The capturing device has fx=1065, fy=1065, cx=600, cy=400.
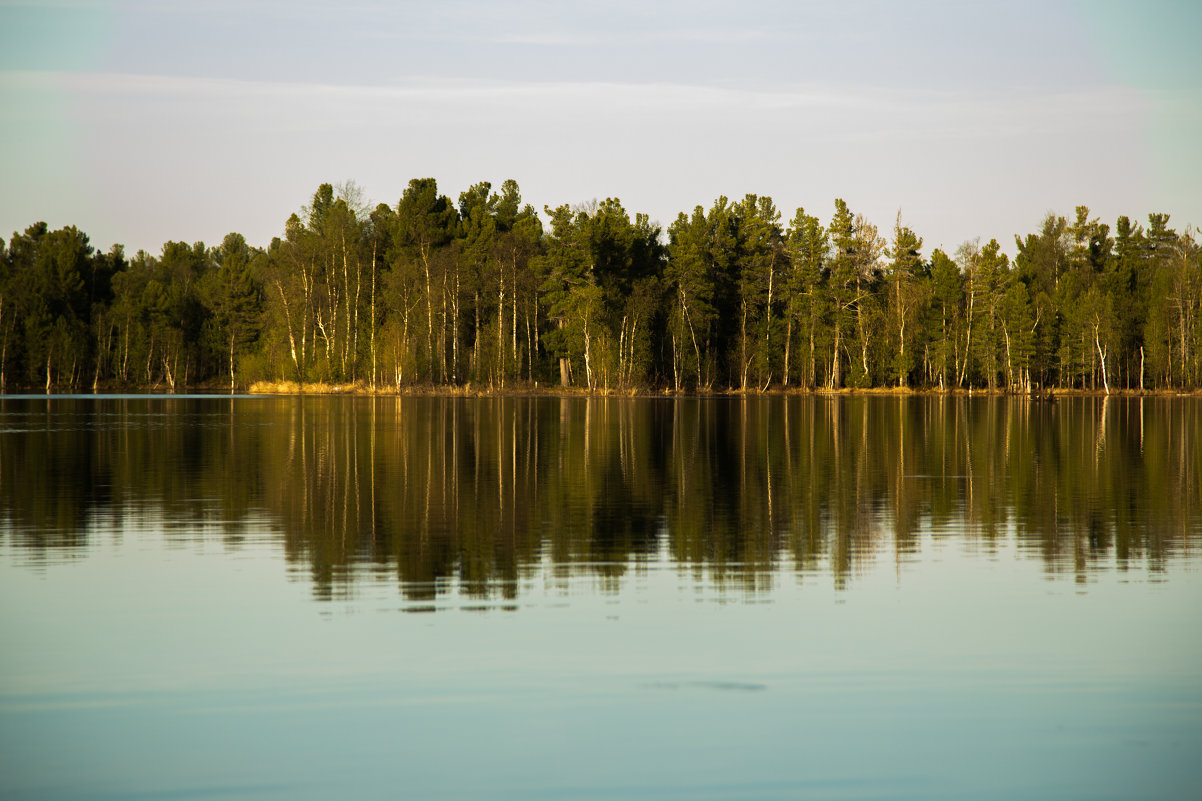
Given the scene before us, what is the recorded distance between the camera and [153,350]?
119 metres

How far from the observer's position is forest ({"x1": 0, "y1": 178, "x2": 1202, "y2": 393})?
89.1 meters

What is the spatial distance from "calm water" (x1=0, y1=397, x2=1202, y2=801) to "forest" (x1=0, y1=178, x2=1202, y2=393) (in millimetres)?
66004

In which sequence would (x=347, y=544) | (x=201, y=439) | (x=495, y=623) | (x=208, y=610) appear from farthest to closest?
(x=201, y=439)
(x=347, y=544)
(x=208, y=610)
(x=495, y=623)

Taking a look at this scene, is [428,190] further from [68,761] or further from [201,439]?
[68,761]

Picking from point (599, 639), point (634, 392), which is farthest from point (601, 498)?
point (634, 392)

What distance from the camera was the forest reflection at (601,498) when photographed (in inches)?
579

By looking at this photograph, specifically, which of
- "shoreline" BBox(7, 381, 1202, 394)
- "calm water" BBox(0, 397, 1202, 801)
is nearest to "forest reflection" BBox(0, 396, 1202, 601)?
"calm water" BBox(0, 397, 1202, 801)

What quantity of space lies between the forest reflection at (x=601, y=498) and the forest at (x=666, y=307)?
157 feet

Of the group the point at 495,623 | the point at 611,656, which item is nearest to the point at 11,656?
the point at 495,623

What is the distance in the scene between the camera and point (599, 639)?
33.6 feet

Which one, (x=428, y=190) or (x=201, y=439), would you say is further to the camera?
(x=428, y=190)

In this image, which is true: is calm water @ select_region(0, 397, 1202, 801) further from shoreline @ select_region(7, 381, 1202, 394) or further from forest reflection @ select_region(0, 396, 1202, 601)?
shoreline @ select_region(7, 381, 1202, 394)

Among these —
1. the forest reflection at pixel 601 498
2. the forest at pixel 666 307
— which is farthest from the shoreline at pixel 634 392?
the forest reflection at pixel 601 498

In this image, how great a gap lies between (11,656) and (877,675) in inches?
310
